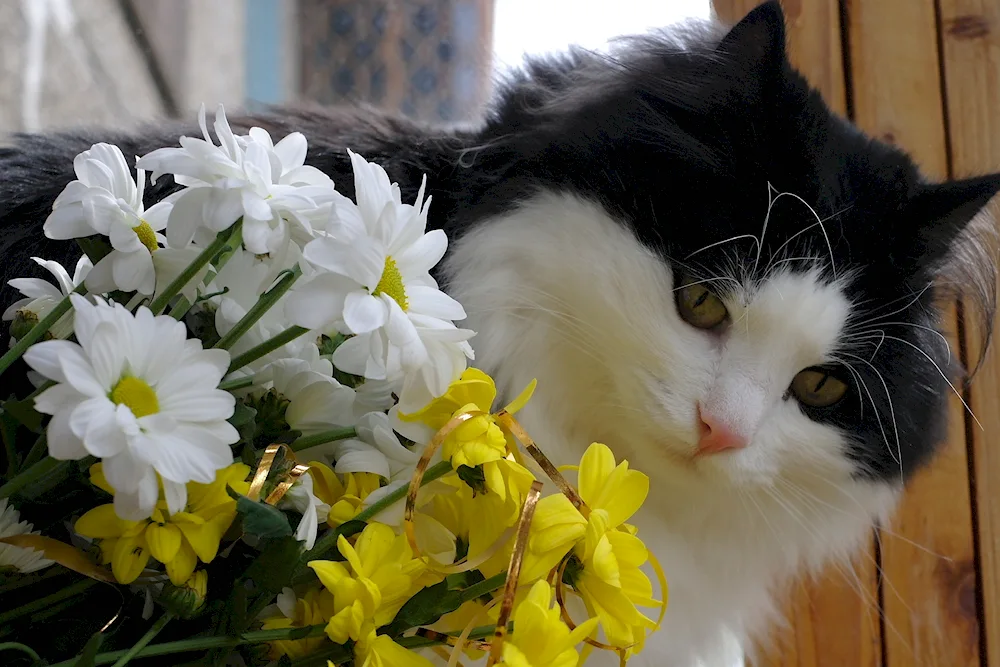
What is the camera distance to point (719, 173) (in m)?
0.89

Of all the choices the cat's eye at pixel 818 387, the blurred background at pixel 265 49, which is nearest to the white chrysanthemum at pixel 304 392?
the cat's eye at pixel 818 387

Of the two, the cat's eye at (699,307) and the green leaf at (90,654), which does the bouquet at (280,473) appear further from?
the cat's eye at (699,307)

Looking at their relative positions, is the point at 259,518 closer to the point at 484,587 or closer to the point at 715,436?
the point at 484,587

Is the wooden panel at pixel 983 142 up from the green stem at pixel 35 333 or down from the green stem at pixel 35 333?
down

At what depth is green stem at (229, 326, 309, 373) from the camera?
1.48 ft

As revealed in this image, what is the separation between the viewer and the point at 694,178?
2.91 ft

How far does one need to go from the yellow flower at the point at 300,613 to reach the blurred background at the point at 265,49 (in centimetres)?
108

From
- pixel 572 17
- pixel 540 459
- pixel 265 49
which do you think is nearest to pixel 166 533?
pixel 540 459

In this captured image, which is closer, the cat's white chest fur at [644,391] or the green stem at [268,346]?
the green stem at [268,346]

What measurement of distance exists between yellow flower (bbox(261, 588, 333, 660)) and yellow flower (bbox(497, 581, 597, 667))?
0.11m

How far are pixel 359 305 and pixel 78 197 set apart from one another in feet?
0.59

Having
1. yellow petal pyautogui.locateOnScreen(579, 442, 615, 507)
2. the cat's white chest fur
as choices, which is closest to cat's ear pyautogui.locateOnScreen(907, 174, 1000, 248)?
the cat's white chest fur

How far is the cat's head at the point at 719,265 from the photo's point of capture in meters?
0.85

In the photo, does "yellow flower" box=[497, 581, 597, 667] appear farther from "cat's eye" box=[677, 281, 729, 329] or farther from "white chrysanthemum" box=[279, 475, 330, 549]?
"cat's eye" box=[677, 281, 729, 329]
